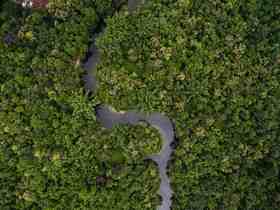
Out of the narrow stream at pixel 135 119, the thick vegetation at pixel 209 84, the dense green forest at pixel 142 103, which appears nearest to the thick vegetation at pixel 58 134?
the dense green forest at pixel 142 103

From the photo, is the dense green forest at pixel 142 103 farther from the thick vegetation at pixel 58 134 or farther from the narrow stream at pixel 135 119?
the narrow stream at pixel 135 119

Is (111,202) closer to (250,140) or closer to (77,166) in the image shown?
(77,166)

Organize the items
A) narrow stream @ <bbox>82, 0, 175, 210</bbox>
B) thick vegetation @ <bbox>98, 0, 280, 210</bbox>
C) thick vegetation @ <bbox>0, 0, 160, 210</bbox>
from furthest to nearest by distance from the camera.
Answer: narrow stream @ <bbox>82, 0, 175, 210</bbox> < thick vegetation @ <bbox>98, 0, 280, 210</bbox> < thick vegetation @ <bbox>0, 0, 160, 210</bbox>

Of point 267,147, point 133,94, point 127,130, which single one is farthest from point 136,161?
point 267,147

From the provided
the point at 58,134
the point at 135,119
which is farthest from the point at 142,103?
the point at 58,134

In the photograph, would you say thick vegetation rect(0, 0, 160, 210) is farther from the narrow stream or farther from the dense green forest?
the narrow stream

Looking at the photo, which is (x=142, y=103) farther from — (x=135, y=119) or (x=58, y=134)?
(x=58, y=134)

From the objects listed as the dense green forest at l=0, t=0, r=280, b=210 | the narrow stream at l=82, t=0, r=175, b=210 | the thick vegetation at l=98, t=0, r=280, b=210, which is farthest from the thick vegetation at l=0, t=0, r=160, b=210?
the thick vegetation at l=98, t=0, r=280, b=210
